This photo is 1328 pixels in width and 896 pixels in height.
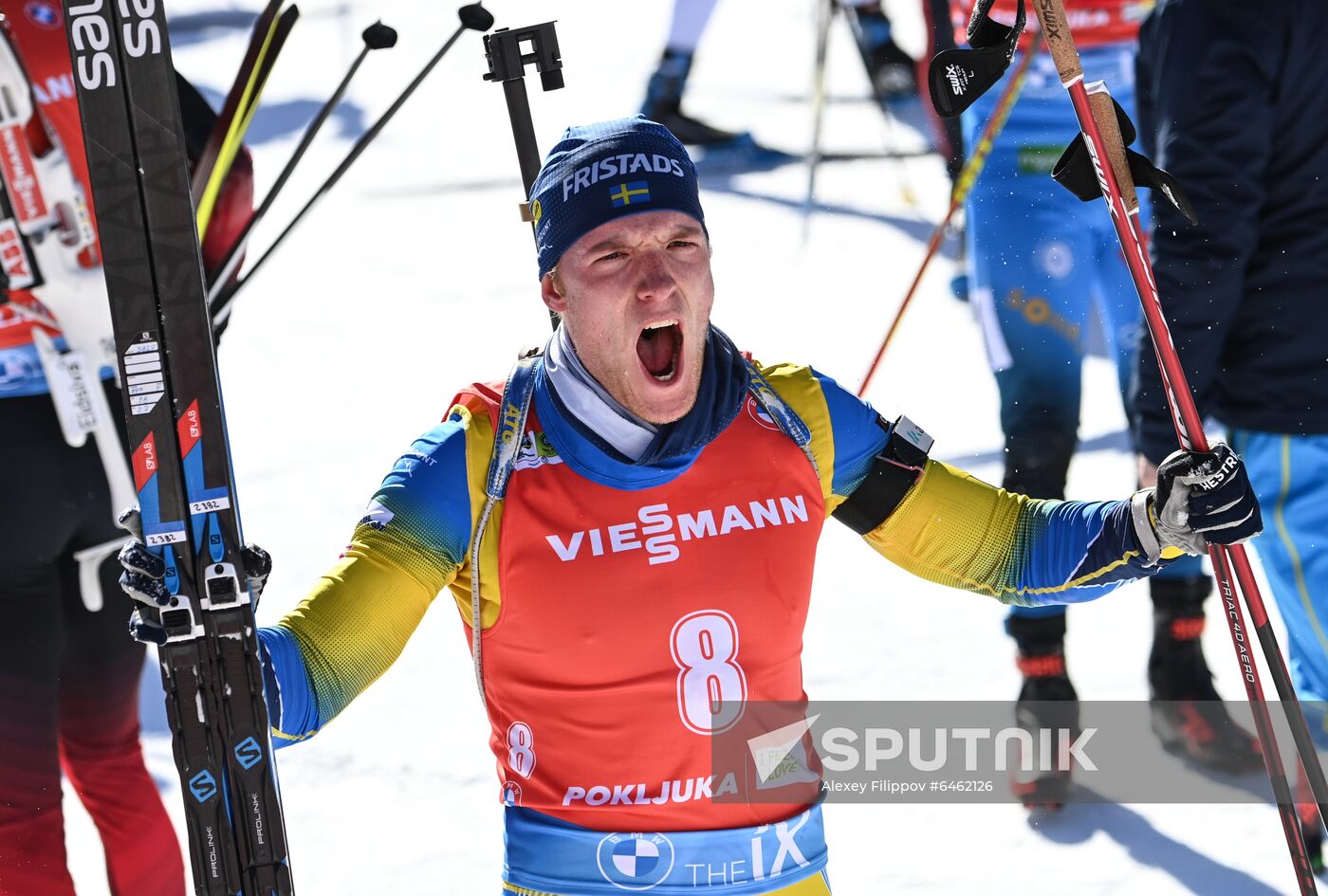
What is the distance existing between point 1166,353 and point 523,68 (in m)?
1.14

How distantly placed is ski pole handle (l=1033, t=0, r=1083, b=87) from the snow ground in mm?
1930

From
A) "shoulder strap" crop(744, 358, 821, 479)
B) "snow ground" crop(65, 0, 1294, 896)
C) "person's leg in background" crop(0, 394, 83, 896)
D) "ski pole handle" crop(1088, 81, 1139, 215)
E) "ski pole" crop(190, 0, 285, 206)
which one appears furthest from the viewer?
"snow ground" crop(65, 0, 1294, 896)

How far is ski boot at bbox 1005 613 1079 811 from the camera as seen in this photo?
391cm

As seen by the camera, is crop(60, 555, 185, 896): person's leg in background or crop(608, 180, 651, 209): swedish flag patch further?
crop(60, 555, 185, 896): person's leg in background

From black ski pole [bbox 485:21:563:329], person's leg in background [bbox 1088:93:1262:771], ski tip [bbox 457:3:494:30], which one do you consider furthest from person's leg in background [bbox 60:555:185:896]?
person's leg in background [bbox 1088:93:1262:771]

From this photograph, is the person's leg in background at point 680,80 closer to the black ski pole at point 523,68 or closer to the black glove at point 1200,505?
the black ski pole at point 523,68

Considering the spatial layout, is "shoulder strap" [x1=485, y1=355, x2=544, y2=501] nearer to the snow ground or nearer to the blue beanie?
the blue beanie

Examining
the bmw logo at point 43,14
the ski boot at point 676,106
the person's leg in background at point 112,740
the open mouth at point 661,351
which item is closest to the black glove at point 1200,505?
the open mouth at point 661,351

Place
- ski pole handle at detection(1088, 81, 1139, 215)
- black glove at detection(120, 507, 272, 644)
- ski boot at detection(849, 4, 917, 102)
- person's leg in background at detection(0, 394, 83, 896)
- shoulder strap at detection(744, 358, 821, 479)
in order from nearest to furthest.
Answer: black glove at detection(120, 507, 272, 644), shoulder strap at detection(744, 358, 821, 479), ski pole handle at detection(1088, 81, 1139, 215), person's leg in background at detection(0, 394, 83, 896), ski boot at detection(849, 4, 917, 102)

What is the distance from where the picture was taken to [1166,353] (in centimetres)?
263

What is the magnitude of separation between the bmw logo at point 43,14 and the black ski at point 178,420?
48.6 inches

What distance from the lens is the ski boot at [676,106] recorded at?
945 centimetres

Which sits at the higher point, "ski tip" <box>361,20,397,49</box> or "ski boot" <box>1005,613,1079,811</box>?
"ski tip" <box>361,20,397,49</box>

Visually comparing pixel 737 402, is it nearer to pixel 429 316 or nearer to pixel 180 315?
Answer: pixel 180 315
